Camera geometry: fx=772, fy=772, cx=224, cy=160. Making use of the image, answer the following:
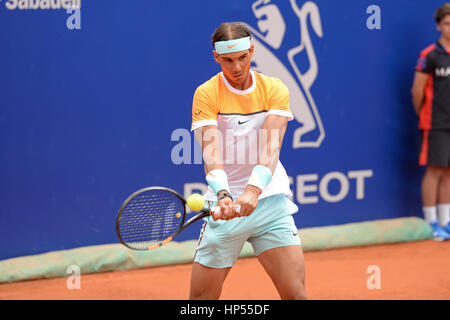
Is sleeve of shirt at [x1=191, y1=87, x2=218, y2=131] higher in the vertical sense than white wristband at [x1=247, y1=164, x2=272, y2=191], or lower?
higher

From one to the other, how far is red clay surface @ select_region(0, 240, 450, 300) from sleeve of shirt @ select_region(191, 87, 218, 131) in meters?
1.94

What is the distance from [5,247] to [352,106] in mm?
→ 3089

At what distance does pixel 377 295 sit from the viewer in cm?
517

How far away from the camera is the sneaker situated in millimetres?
6746

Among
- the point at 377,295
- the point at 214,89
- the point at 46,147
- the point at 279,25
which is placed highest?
the point at 279,25

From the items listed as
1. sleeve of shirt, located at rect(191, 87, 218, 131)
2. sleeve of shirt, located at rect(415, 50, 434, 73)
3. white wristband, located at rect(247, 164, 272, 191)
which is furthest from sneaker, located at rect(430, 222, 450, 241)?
sleeve of shirt, located at rect(191, 87, 218, 131)

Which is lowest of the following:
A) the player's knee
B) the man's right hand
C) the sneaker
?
the sneaker

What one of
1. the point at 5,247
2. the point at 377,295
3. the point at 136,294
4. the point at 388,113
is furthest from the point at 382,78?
the point at 5,247

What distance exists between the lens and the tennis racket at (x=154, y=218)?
342 cm

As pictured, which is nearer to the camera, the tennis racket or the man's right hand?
the man's right hand

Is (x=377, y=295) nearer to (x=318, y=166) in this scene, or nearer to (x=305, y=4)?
(x=318, y=166)

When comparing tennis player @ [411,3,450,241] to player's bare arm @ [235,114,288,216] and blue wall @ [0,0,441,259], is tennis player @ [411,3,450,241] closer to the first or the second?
blue wall @ [0,0,441,259]

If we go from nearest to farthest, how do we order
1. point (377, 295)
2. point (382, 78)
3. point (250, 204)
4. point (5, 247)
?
point (250, 204) → point (377, 295) → point (5, 247) → point (382, 78)

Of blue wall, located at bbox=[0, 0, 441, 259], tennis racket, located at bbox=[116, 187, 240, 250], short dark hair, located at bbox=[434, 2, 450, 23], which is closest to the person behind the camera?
tennis racket, located at bbox=[116, 187, 240, 250]
